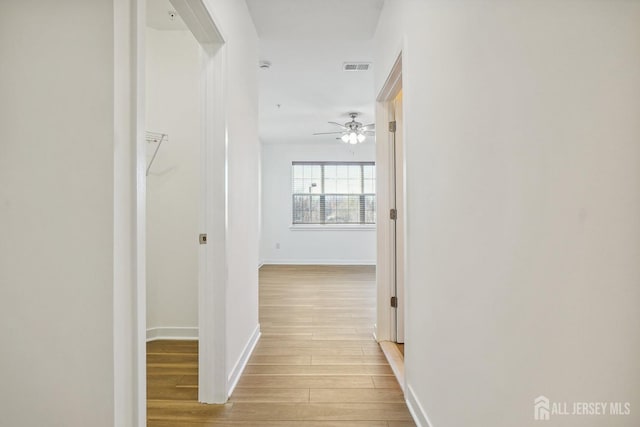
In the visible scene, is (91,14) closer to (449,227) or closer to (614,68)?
(614,68)

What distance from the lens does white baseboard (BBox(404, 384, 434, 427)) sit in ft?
5.27

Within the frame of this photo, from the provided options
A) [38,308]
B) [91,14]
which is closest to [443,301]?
[38,308]

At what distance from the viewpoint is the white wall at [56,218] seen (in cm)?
91

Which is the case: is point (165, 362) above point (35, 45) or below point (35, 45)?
below

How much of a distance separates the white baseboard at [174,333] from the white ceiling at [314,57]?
2.65m

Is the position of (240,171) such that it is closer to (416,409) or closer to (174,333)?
(174,333)

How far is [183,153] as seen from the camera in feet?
9.92

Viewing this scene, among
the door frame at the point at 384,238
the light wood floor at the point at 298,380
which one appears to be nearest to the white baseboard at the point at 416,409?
the light wood floor at the point at 298,380

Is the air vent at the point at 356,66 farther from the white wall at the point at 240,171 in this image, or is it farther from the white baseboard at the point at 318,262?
the white baseboard at the point at 318,262

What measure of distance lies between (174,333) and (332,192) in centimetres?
494

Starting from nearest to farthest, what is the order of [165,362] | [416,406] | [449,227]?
[449,227] < [416,406] < [165,362]

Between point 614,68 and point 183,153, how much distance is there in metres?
2.98

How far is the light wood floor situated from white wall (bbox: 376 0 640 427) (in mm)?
614

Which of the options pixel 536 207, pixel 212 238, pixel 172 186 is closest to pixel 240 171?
pixel 212 238
